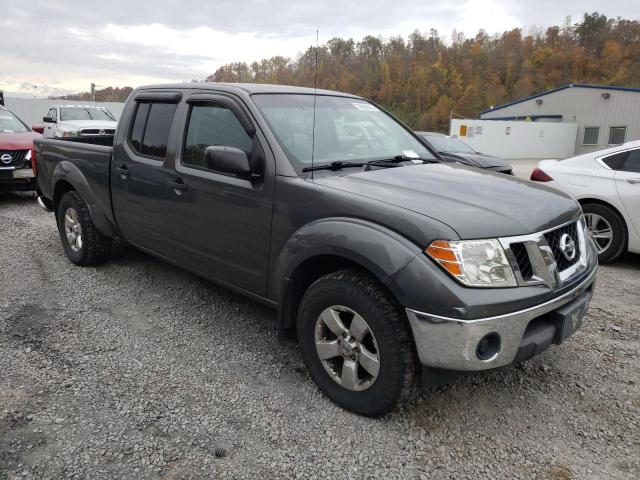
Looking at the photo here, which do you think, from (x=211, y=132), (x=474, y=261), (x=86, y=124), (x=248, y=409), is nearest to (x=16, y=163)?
(x=211, y=132)

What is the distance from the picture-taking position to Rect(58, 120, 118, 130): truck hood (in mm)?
14827

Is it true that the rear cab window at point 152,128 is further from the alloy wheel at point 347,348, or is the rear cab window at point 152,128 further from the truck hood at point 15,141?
the truck hood at point 15,141

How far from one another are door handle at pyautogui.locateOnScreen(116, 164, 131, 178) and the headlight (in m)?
2.89

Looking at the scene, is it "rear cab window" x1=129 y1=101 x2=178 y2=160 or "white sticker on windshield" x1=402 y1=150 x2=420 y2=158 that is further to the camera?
"rear cab window" x1=129 y1=101 x2=178 y2=160

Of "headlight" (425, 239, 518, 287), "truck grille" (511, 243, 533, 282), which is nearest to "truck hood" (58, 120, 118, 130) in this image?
"headlight" (425, 239, 518, 287)

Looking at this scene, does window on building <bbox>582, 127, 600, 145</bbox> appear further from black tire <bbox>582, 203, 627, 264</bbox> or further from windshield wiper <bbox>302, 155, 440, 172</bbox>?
windshield wiper <bbox>302, 155, 440, 172</bbox>

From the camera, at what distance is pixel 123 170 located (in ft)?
14.4

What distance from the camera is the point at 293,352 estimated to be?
12.0ft

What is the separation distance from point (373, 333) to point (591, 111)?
123 ft

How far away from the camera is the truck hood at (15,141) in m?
Answer: 8.63

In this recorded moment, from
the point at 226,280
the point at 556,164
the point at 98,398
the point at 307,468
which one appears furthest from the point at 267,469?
the point at 556,164

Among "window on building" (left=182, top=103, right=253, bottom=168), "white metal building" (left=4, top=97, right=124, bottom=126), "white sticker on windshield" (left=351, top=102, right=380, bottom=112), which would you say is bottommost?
"window on building" (left=182, top=103, right=253, bottom=168)

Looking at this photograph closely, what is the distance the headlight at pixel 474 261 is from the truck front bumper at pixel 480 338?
17cm

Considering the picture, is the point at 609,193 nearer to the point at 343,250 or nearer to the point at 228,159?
the point at 343,250
